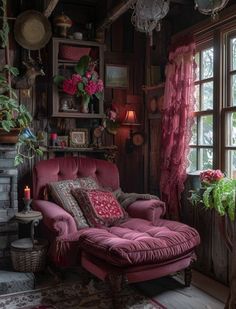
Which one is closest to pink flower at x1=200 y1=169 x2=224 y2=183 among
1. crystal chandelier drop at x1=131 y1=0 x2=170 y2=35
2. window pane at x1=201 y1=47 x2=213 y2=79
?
window pane at x1=201 y1=47 x2=213 y2=79

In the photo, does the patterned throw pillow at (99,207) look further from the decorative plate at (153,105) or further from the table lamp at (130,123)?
the decorative plate at (153,105)

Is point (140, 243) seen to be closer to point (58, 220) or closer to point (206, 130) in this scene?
point (58, 220)

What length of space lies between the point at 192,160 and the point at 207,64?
3.12 feet

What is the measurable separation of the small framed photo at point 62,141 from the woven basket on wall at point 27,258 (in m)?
1.14

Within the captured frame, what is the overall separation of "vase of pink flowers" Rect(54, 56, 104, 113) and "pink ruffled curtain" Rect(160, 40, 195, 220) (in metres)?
0.73

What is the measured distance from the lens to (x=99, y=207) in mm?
3348

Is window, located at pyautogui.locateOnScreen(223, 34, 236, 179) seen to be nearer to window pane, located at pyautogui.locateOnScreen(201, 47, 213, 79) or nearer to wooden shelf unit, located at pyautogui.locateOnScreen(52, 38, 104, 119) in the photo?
Answer: window pane, located at pyautogui.locateOnScreen(201, 47, 213, 79)

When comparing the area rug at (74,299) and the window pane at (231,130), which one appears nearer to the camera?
the area rug at (74,299)

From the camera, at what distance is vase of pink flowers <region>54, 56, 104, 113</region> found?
380 cm

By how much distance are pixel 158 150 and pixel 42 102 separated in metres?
1.38

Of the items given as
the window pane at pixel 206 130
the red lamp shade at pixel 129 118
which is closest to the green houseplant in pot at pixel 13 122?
the red lamp shade at pixel 129 118

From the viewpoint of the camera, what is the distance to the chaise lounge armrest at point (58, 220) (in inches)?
119

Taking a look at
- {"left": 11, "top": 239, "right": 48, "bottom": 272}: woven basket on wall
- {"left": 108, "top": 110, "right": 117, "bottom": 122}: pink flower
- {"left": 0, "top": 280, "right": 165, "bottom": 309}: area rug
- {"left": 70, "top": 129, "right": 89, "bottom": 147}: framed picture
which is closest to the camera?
{"left": 0, "top": 280, "right": 165, "bottom": 309}: area rug

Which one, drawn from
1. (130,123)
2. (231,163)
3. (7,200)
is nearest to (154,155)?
(130,123)
